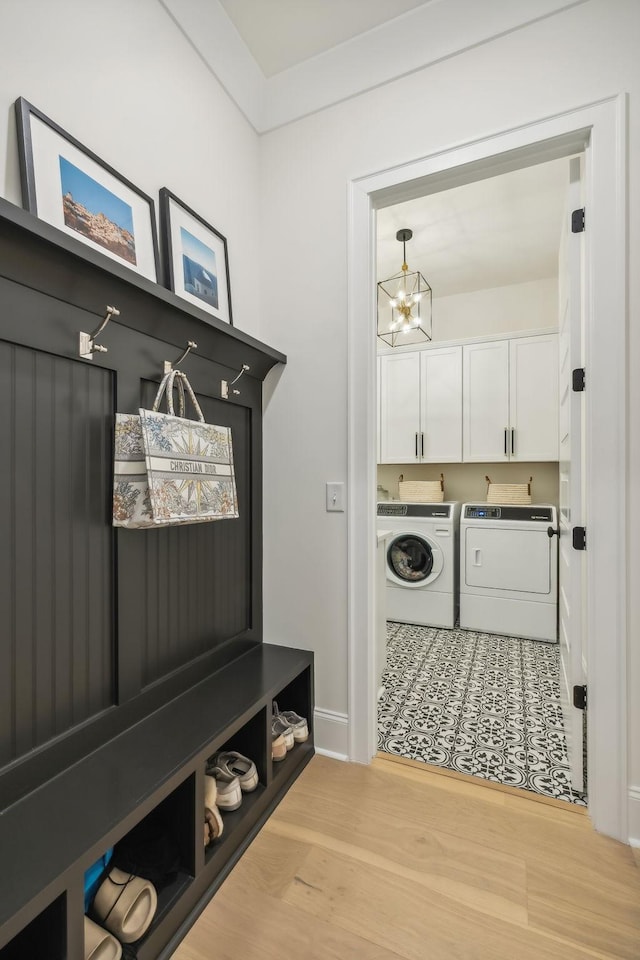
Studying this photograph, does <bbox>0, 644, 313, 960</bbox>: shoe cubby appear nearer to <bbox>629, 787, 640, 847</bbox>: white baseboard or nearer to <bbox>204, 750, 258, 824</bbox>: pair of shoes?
<bbox>204, 750, 258, 824</bbox>: pair of shoes

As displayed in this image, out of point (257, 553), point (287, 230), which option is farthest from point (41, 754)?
point (287, 230)

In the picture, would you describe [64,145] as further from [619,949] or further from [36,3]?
[619,949]

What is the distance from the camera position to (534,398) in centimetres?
358

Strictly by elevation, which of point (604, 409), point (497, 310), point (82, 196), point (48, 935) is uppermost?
point (497, 310)

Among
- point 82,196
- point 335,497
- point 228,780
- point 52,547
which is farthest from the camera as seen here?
point 335,497

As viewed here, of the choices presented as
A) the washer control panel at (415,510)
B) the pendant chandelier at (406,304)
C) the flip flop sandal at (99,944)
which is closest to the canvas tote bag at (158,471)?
the flip flop sandal at (99,944)

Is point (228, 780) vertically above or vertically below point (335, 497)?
below

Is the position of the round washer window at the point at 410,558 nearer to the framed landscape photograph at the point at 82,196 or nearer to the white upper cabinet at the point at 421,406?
the white upper cabinet at the point at 421,406

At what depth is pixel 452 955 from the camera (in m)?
1.04

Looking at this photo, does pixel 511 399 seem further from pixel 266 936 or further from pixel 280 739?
pixel 266 936

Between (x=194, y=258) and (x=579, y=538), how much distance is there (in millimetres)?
1612

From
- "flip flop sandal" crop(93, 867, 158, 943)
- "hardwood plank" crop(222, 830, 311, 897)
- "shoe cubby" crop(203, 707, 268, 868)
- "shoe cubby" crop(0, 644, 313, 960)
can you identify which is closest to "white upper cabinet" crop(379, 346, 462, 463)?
"shoe cubby" crop(0, 644, 313, 960)

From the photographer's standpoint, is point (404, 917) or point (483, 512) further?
point (483, 512)

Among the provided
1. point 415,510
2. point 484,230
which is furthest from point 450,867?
point 484,230
